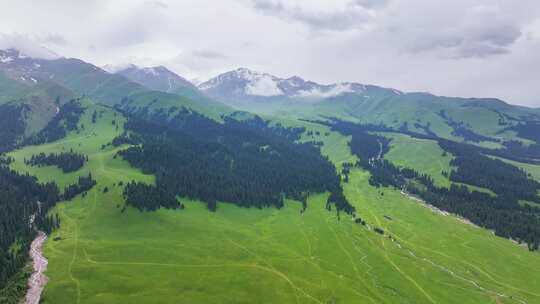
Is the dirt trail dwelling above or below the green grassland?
below

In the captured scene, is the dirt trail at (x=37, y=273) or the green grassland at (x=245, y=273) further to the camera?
the green grassland at (x=245, y=273)

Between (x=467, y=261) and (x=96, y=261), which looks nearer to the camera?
(x=96, y=261)

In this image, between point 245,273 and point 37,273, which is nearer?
point 37,273

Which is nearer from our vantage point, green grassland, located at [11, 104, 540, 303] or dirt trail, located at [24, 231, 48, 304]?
dirt trail, located at [24, 231, 48, 304]

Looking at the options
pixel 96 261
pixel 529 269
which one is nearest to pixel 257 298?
pixel 96 261

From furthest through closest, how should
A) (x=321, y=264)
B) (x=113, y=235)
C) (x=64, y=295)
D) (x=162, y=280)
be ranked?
(x=113, y=235)
(x=321, y=264)
(x=162, y=280)
(x=64, y=295)

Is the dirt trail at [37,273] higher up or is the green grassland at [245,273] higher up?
the green grassland at [245,273]

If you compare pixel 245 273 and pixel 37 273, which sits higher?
pixel 245 273

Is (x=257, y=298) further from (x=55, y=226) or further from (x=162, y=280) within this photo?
(x=55, y=226)
